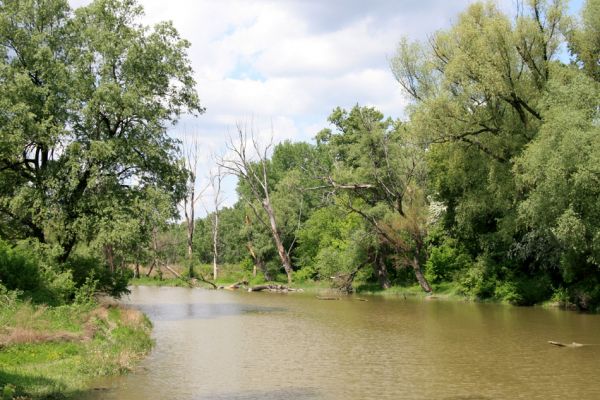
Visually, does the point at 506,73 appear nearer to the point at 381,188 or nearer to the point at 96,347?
the point at 381,188

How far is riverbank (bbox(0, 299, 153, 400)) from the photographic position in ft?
43.9

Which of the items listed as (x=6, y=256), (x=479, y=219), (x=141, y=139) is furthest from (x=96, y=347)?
(x=479, y=219)

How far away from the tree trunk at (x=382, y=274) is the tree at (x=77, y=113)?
75.7 feet

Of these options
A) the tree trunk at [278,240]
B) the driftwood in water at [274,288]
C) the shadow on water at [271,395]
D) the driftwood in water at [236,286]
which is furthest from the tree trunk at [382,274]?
the shadow on water at [271,395]

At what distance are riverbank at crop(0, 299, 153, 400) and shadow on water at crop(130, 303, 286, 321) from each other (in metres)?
9.65

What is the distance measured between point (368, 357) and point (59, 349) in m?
→ 9.27

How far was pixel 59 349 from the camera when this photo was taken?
17.1 meters

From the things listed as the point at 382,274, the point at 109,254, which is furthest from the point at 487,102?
the point at 109,254

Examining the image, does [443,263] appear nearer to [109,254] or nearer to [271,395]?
[109,254]

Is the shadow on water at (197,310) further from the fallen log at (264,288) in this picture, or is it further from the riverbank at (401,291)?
the fallen log at (264,288)

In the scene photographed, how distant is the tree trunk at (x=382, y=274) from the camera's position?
49594 millimetres

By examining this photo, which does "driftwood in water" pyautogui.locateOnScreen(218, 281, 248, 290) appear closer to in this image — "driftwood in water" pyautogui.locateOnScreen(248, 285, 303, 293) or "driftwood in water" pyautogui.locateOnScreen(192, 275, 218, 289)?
"driftwood in water" pyautogui.locateOnScreen(192, 275, 218, 289)

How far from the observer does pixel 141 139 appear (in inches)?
1193

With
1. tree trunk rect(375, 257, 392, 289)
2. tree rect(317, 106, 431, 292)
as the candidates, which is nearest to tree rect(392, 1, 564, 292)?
tree rect(317, 106, 431, 292)
